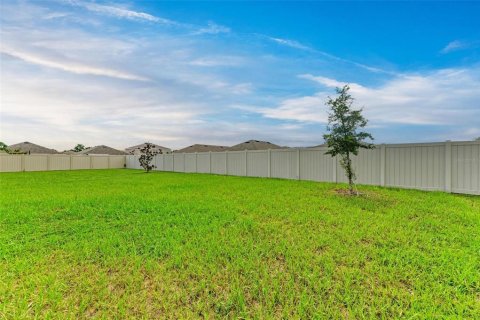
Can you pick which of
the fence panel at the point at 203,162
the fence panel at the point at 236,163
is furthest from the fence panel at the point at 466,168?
the fence panel at the point at 203,162

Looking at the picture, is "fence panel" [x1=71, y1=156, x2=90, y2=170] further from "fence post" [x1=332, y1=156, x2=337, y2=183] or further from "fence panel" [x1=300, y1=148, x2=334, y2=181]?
"fence post" [x1=332, y1=156, x2=337, y2=183]

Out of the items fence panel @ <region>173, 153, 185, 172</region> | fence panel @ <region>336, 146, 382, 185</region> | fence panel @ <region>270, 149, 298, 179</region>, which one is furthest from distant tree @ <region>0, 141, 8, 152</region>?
fence panel @ <region>336, 146, 382, 185</region>

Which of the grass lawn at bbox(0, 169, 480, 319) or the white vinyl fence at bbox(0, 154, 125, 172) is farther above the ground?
the white vinyl fence at bbox(0, 154, 125, 172)

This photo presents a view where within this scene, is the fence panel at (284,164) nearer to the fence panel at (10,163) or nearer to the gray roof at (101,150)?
the fence panel at (10,163)

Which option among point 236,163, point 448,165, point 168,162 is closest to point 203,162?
point 236,163

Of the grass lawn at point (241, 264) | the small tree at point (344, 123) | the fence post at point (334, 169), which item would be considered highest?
the small tree at point (344, 123)

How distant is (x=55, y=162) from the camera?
24.3 metres

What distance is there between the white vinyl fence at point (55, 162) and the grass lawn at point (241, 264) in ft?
71.2

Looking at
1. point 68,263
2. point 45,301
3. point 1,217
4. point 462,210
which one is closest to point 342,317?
point 45,301

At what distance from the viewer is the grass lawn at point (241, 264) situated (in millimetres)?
2488

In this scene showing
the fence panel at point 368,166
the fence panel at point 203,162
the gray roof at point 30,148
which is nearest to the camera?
the fence panel at point 368,166

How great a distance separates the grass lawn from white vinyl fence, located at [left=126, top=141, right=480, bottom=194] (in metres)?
3.37

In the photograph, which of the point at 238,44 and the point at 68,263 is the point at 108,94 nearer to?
the point at 238,44

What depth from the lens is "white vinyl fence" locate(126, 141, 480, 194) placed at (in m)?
8.02
